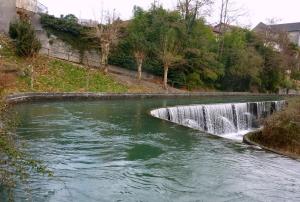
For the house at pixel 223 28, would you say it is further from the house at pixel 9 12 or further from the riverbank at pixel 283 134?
the riverbank at pixel 283 134

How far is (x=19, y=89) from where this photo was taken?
69.1 ft

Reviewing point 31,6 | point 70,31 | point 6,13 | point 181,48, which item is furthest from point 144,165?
point 31,6

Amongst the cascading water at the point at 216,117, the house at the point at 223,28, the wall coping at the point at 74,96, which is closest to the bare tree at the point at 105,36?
the wall coping at the point at 74,96

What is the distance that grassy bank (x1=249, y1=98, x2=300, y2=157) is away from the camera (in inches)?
524

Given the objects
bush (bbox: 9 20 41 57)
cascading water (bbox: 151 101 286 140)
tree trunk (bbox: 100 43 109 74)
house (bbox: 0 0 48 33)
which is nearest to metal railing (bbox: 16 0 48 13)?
house (bbox: 0 0 48 33)

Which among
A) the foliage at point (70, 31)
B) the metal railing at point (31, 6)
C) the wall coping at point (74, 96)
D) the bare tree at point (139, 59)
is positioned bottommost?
the wall coping at point (74, 96)

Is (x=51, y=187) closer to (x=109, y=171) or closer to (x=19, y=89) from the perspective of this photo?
(x=109, y=171)

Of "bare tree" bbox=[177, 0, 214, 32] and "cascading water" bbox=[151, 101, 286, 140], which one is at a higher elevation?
"bare tree" bbox=[177, 0, 214, 32]

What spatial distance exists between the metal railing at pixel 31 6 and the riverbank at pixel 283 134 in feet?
73.6

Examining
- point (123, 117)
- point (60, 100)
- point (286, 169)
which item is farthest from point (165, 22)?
point (286, 169)

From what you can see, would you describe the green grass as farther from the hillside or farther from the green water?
the green water

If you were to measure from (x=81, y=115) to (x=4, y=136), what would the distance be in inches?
453

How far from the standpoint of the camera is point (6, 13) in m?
27.9

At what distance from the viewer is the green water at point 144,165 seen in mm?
7781
